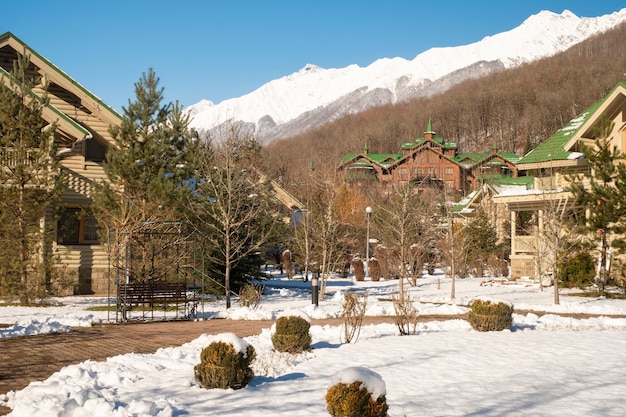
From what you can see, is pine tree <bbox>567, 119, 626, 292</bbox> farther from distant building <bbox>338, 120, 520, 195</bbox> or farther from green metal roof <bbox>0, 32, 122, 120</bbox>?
distant building <bbox>338, 120, 520, 195</bbox>

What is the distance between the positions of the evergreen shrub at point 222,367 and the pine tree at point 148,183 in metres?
12.3

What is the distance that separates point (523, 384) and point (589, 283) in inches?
744

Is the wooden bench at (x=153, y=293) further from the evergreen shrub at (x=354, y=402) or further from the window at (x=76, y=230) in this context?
the evergreen shrub at (x=354, y=402)

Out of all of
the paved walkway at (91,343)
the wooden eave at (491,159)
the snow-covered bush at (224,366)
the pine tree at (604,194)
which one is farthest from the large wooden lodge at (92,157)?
the wooden eave at (491,159)

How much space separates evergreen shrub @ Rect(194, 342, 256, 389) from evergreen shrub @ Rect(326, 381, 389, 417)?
8.25 ft

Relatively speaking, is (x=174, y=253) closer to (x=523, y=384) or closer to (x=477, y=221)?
(x=523, y=384)

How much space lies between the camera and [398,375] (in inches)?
416

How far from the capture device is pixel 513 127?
13088 centimetres

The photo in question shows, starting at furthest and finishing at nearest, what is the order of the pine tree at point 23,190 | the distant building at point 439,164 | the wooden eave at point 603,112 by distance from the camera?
the distant building at point 439,164, the wooden eave at point 603,112, the pine tree at point 23,190

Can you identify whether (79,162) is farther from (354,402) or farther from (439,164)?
(439,164)

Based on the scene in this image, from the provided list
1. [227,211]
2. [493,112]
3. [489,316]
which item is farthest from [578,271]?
[493,112]

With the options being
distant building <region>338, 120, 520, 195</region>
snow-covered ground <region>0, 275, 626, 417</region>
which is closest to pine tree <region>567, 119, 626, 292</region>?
snow-covered ground <region>0, 275, 626, 417</region>

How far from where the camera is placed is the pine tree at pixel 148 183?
22203 millimetres

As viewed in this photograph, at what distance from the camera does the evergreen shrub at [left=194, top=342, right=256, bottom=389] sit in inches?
365
